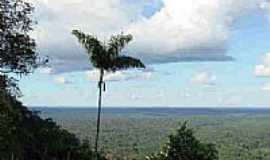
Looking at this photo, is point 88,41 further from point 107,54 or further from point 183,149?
point 183,149

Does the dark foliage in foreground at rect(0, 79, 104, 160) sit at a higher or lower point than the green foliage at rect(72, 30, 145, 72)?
lower

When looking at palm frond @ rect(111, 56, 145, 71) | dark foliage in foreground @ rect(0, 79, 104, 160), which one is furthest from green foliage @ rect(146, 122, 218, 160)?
dark foliage in foreground @ rect(0, 79, 104, 160)

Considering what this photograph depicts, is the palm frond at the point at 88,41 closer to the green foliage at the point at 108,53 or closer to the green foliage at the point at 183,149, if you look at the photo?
the green foliage at the point at 108,53

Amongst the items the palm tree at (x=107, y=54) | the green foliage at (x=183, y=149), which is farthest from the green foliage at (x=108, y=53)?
the green foliage at (x=183, y=149)

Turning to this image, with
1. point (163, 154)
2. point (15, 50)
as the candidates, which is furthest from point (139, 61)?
point (15, 50)

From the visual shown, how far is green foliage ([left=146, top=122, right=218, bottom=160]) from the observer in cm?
3503

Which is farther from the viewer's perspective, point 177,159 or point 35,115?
point 35,115

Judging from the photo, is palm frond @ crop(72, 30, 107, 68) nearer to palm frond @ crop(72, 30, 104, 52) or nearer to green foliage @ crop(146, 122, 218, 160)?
palm frond @ crop(72, 30, 104, 52)

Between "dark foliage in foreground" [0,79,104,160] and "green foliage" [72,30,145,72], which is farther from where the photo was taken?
"dark foliage in foreground" [0,79,104,160]

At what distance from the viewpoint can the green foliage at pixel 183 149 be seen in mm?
35031

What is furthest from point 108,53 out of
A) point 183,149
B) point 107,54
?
point 183,149

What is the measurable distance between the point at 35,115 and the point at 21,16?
42.2 meters

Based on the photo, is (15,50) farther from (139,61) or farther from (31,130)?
(31,130)

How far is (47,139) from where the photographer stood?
4991cm
